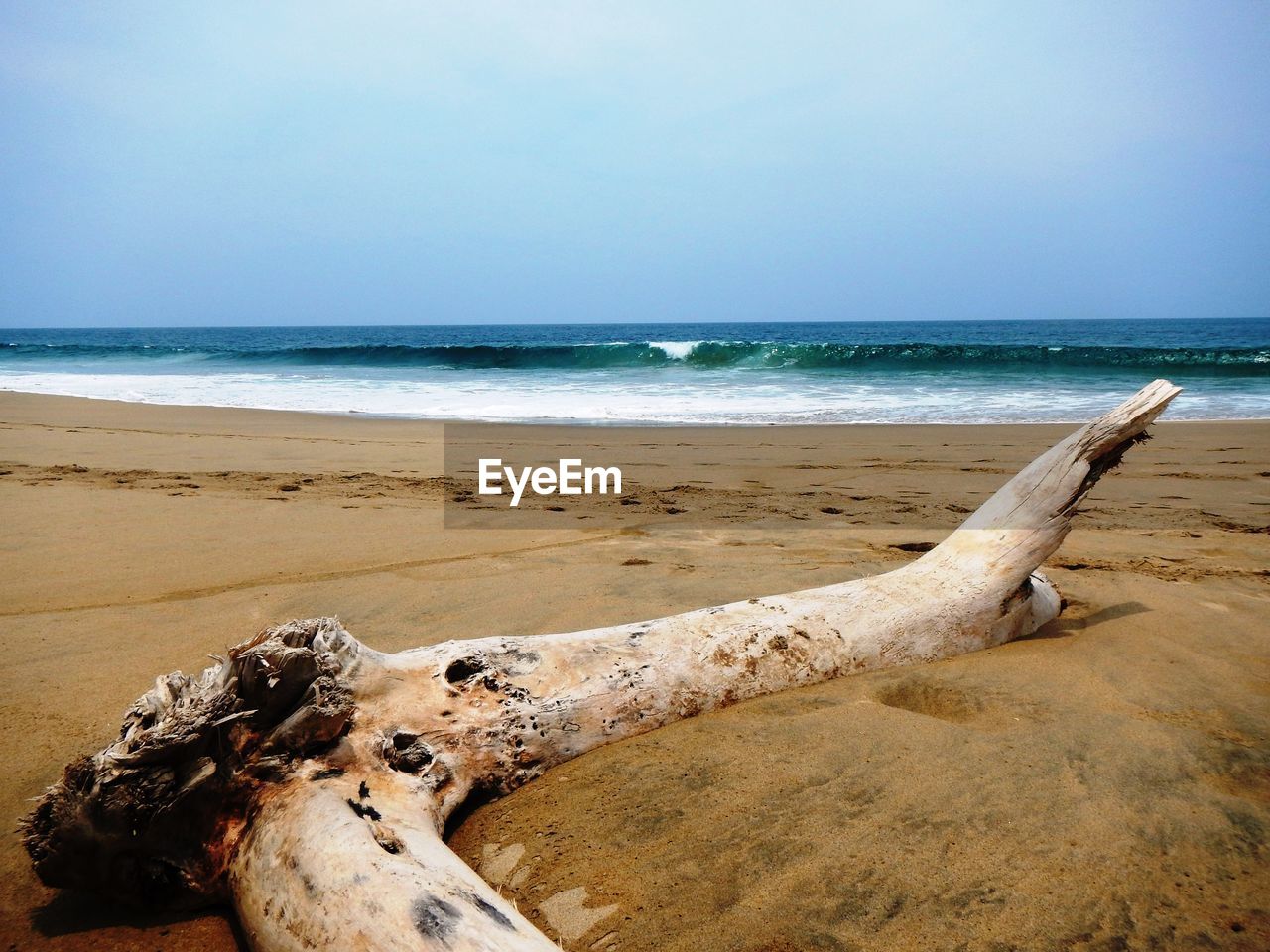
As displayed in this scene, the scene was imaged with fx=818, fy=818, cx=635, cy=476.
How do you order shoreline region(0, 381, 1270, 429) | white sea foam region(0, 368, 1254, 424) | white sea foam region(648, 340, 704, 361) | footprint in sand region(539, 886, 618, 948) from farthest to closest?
1. white sea foam region(648, 340, 704, 361)
2. white sea foam region(0, 368, 1254, 424)
3. shoreline region(0, 381, 1270, 429)
4. footprint in sand region(539, 886, 618, 948)

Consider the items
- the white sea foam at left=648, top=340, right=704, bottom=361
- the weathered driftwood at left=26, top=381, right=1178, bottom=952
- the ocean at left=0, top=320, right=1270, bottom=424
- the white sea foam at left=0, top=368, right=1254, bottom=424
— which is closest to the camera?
the weathered driftwood at left=26, top=381, right=1178, bottom=952

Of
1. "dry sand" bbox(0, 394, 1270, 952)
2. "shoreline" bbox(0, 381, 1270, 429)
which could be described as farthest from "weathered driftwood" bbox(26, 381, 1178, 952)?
"shoreline" bbox(0, 381, 1270, 429)

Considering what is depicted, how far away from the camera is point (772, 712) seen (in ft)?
8.19

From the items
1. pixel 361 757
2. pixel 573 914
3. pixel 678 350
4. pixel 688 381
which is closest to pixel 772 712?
pixel 573 914

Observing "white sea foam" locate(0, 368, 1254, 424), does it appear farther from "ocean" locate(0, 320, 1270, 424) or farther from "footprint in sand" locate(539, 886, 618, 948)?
"footprint in sand" locate(539, 886, 618, 948)

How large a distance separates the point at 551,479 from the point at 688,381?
512 inches

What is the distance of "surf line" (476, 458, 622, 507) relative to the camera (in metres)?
6.34

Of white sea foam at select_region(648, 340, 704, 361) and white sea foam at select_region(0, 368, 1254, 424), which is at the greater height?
white sea foam at select_region(648, 340, 704, 361)

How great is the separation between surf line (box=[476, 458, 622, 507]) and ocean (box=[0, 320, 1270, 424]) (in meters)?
4.16

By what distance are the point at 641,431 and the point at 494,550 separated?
5800 millimetres

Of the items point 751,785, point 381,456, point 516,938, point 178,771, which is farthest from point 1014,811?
point 381,456

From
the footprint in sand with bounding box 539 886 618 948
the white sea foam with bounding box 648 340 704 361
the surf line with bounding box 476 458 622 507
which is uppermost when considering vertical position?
the white sea foam with bounding box 648 340 704 361

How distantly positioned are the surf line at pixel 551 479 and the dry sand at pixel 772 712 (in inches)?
17.5

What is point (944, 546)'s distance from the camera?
3.25 metres
